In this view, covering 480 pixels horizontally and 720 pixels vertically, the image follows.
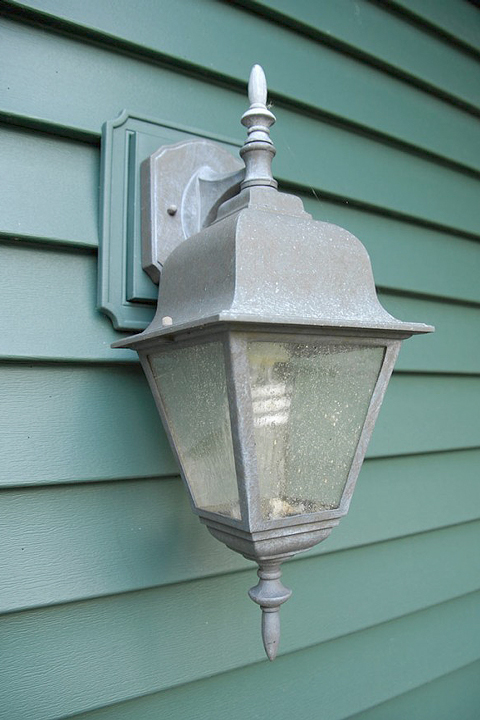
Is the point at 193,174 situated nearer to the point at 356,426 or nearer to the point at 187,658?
the point at 356,426

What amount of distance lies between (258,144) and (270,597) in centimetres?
62

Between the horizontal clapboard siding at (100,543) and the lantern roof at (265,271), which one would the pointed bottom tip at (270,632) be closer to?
the horizontal clapboard siding at (100,543)

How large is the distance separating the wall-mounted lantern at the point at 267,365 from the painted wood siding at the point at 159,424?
0.19 meters

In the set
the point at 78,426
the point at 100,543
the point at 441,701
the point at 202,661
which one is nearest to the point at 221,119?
the point at 78,426

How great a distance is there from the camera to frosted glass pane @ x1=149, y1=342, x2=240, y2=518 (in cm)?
68

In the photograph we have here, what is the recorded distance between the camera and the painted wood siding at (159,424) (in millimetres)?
879

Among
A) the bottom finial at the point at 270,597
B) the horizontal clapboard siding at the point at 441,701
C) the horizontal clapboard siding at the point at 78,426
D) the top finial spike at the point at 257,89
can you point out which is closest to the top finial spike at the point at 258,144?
the top finial spike at the point at 257,89

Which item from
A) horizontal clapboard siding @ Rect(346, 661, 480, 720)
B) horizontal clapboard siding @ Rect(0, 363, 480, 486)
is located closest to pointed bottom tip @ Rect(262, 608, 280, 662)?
horizontal clapboard siding @ Rect(0, 363, 480, 486)

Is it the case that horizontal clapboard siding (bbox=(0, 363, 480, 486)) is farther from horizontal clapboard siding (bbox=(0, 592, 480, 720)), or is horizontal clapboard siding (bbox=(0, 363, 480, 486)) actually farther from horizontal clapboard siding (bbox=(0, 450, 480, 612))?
horizontal clapboard siding (bbox=(0, 592, 480, 720))

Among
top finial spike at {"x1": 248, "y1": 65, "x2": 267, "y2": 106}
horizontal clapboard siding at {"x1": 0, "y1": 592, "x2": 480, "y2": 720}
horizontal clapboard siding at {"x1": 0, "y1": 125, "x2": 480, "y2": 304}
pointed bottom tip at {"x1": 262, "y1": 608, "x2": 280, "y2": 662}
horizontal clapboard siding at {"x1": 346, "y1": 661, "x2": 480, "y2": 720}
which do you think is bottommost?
horizontal clapboard siding at {"x1": 346, "y1": 661, "x2": 480, "y2": 720}

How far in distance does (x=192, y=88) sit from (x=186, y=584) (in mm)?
905

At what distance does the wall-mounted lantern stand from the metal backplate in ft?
0.37

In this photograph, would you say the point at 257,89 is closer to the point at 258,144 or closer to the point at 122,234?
the point at 258,144

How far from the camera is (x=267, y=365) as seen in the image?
2.18 ft
